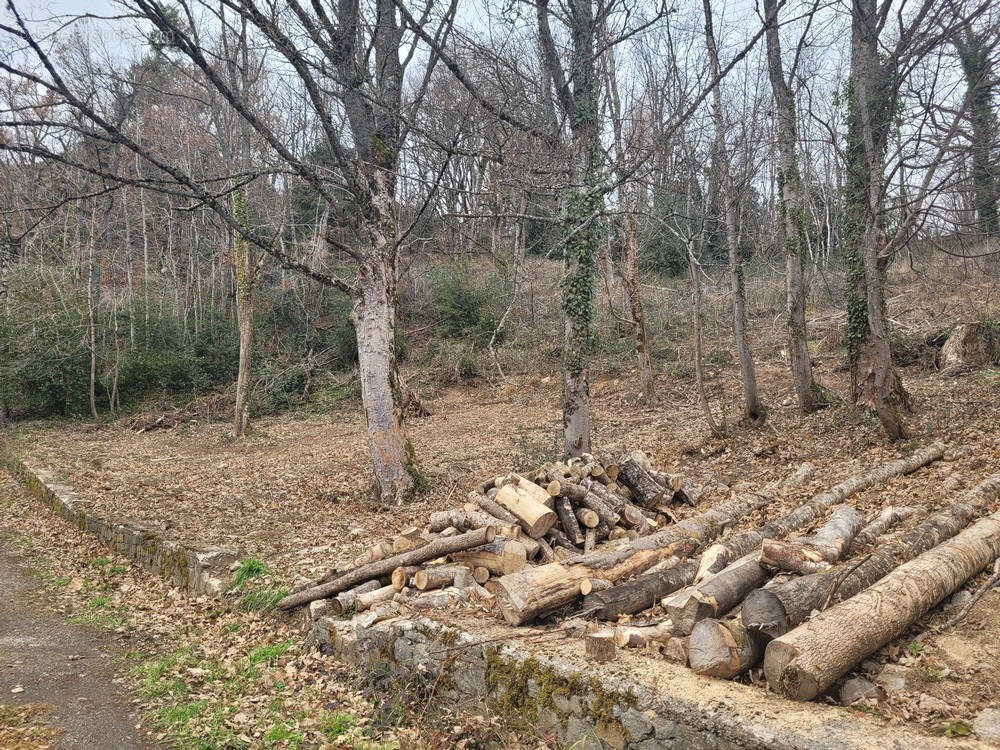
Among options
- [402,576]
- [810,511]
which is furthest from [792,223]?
[402,576]

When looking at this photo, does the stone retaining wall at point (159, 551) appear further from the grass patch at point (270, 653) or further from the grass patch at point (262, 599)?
the grass patch at point (270, 653)

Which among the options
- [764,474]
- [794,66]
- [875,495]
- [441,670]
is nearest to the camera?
[441,670]

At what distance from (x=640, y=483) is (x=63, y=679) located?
5499mm

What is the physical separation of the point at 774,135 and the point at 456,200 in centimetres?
559

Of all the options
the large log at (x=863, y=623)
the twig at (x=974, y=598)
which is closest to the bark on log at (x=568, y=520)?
the large log at (x=863, y=623)

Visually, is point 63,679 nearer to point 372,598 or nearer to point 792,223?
point 372,598

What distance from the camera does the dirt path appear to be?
4496 mm

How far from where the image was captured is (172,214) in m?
24.2

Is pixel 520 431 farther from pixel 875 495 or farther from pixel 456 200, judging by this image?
pixel 875 495

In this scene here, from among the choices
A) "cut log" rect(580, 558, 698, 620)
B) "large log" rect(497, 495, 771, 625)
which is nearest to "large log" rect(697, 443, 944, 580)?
"cut log" rect(580, 558, 698, 620)

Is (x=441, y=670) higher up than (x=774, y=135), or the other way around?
(x=774, y=135)

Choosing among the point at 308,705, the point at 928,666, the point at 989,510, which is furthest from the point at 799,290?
the point at 308,705

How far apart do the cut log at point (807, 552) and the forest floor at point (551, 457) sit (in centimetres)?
65

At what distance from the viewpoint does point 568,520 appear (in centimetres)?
634
